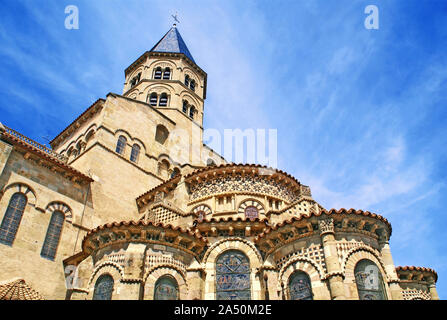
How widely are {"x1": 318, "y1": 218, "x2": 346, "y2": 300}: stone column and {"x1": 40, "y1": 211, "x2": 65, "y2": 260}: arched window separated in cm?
1181

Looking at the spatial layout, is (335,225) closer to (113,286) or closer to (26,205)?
(113,286)

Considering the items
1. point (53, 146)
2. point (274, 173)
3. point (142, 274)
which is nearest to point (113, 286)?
point (142, 274)

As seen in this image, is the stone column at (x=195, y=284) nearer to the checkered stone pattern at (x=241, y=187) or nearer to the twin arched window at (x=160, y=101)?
the checkered stone pattern at (x=241, y=187)

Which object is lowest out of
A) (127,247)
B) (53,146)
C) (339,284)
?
(339,284)

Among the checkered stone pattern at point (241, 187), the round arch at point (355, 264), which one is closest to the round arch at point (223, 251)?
the round arch at point (355, 264)

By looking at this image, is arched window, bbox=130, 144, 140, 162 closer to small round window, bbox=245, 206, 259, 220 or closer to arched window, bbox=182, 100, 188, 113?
arched window, bbox=182, 100, 188, 113

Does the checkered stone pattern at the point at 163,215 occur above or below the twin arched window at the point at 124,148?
below

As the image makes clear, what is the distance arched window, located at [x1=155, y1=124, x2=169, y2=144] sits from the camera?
2678 centimetres

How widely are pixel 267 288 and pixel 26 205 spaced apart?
11.3 metres

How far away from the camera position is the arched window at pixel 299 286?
34.9 feet

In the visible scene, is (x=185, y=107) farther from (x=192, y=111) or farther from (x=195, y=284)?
(x=195, y=284)

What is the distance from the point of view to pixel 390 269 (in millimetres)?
10906

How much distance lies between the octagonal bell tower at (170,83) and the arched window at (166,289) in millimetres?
18915

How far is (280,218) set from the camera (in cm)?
1365
